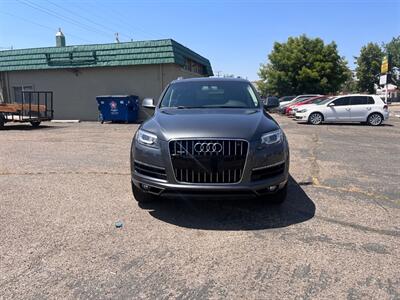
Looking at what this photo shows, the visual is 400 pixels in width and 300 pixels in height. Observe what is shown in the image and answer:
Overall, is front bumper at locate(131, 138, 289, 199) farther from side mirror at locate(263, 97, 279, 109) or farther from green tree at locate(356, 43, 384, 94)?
green tree at locate(356, 43, 384, 94)

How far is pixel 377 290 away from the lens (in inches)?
111

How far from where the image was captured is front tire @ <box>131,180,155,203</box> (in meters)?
4.61

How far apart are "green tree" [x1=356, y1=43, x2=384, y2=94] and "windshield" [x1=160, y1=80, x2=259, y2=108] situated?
61.3m

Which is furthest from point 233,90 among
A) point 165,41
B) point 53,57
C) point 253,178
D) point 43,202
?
point 53,57

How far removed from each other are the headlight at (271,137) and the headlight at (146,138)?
47.7 inches

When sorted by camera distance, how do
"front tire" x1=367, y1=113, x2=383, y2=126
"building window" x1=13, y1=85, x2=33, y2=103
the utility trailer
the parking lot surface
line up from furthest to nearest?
"building window" x1=13, y1=85, x2=33, y2=103 → "front tire" x1=367, y1=113, x2=383, y2=126 → the utility trailer → the parking lot surface

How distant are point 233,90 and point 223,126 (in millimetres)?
1763

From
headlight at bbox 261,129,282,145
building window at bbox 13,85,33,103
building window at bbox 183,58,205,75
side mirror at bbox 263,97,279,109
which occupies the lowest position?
headlight at bbox 261,129,282,145

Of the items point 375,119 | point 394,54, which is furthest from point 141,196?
point 394,54

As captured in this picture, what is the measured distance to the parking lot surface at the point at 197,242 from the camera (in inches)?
113

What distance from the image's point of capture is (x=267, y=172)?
410 centimetres

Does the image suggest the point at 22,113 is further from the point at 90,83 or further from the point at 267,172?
the point at 267,172

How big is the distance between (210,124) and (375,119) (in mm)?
16504

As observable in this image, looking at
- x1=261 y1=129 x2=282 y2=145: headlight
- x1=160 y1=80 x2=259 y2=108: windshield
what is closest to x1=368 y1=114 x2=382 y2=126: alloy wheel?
x1=160 y1=80 x2=259 y2=108: windshield
